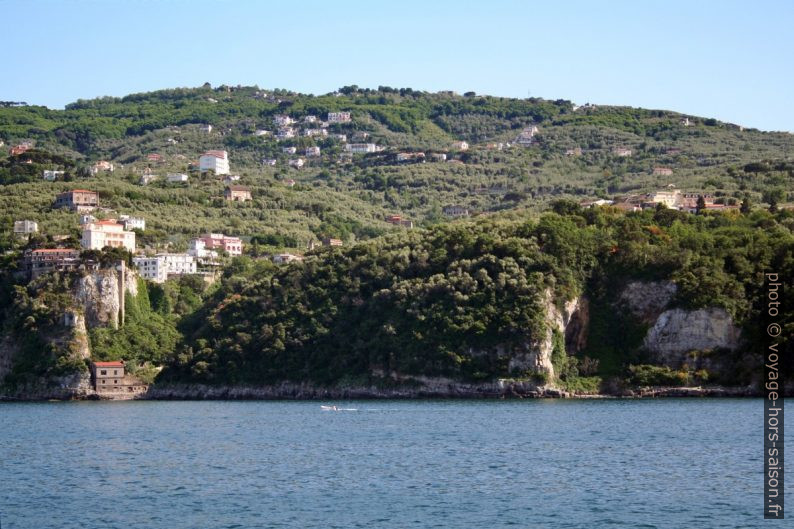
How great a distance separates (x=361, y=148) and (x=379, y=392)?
360 ft

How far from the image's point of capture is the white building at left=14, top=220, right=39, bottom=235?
337 ft

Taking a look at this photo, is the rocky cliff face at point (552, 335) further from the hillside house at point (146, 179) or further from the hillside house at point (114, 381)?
the hillside house at point (146, 179)

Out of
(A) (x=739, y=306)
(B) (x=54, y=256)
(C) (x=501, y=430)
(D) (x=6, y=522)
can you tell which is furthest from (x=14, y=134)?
(D) (x=6, y=522)

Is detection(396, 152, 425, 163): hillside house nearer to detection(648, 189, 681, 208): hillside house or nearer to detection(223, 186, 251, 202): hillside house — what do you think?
detection(223, 186, 251, 202): hillside house

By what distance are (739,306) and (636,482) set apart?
39.4 metres

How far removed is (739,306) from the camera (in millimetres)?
78188

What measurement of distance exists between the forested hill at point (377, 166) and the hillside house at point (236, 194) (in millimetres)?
1106

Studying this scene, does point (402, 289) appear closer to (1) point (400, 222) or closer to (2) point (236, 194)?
(2) point (236, 194)

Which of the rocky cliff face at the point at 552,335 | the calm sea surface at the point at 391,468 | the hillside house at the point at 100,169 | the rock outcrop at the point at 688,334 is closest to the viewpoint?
the calm sea surface at the point at 391,468

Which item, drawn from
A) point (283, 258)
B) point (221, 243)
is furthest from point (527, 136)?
point (283, 258)

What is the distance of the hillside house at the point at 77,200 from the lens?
368 feet

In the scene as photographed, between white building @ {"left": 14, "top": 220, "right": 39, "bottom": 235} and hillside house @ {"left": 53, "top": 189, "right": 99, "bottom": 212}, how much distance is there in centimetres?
783

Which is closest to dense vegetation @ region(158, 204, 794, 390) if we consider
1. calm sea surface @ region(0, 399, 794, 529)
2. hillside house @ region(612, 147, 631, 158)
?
calm sea surface @ region(0, 399, 794, 529)

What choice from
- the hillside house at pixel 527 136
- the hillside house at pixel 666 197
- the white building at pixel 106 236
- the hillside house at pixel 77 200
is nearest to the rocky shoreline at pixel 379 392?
the white building at pixel 106 236
